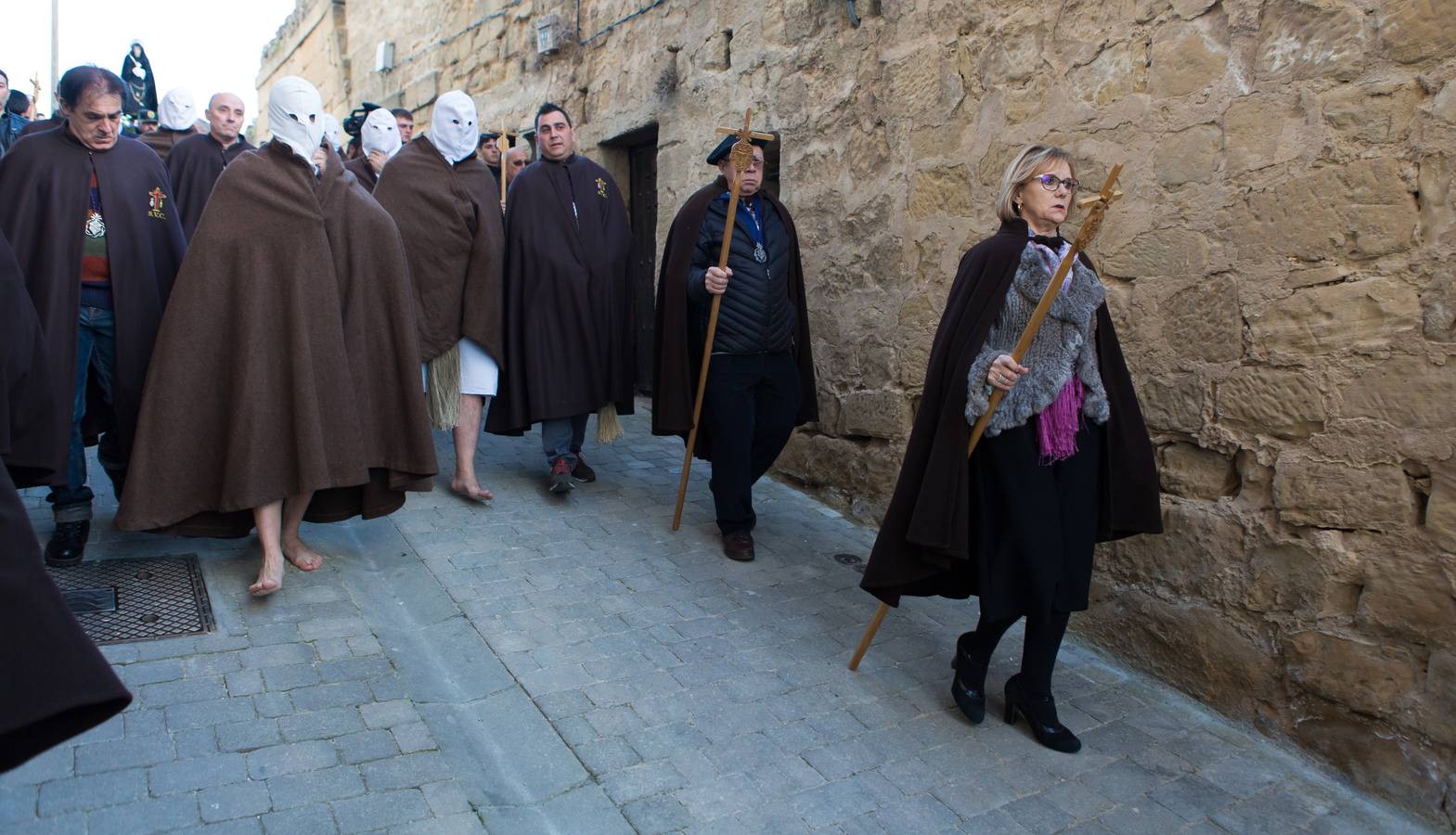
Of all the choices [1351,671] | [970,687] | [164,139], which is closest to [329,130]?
[164,139]

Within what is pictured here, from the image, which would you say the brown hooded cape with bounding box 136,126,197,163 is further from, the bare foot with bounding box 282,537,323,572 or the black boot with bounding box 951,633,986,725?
the black boot with bounding box 951,633,986,725

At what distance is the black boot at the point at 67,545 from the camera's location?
432 centimetres

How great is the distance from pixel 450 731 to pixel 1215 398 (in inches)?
108

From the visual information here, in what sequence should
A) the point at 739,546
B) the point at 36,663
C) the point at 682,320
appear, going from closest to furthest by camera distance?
the point at 36,663 → the point at 739,546 → the point at 682,320

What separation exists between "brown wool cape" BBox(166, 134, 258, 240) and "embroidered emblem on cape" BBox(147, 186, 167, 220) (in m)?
1.87

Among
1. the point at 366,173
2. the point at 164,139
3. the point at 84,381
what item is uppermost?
the point at 164,139

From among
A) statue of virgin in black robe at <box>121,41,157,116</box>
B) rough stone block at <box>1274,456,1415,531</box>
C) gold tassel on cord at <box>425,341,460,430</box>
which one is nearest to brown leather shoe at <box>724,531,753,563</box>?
gold tassel on cord at <box>425,341,460,430</box>

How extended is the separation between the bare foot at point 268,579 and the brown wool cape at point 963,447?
230 centimetres

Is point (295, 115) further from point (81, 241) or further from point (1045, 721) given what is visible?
point (1045, 721)

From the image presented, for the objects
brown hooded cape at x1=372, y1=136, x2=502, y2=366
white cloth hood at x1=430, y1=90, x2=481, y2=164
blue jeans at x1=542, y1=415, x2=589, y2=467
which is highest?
white cloth hood at x1=430, y1=90, x2=481, y2=164

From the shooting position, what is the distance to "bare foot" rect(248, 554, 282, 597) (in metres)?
4.07

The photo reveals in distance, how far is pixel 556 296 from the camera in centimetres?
576

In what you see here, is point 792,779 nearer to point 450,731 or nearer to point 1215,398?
point 450,731

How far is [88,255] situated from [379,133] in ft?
8.26
